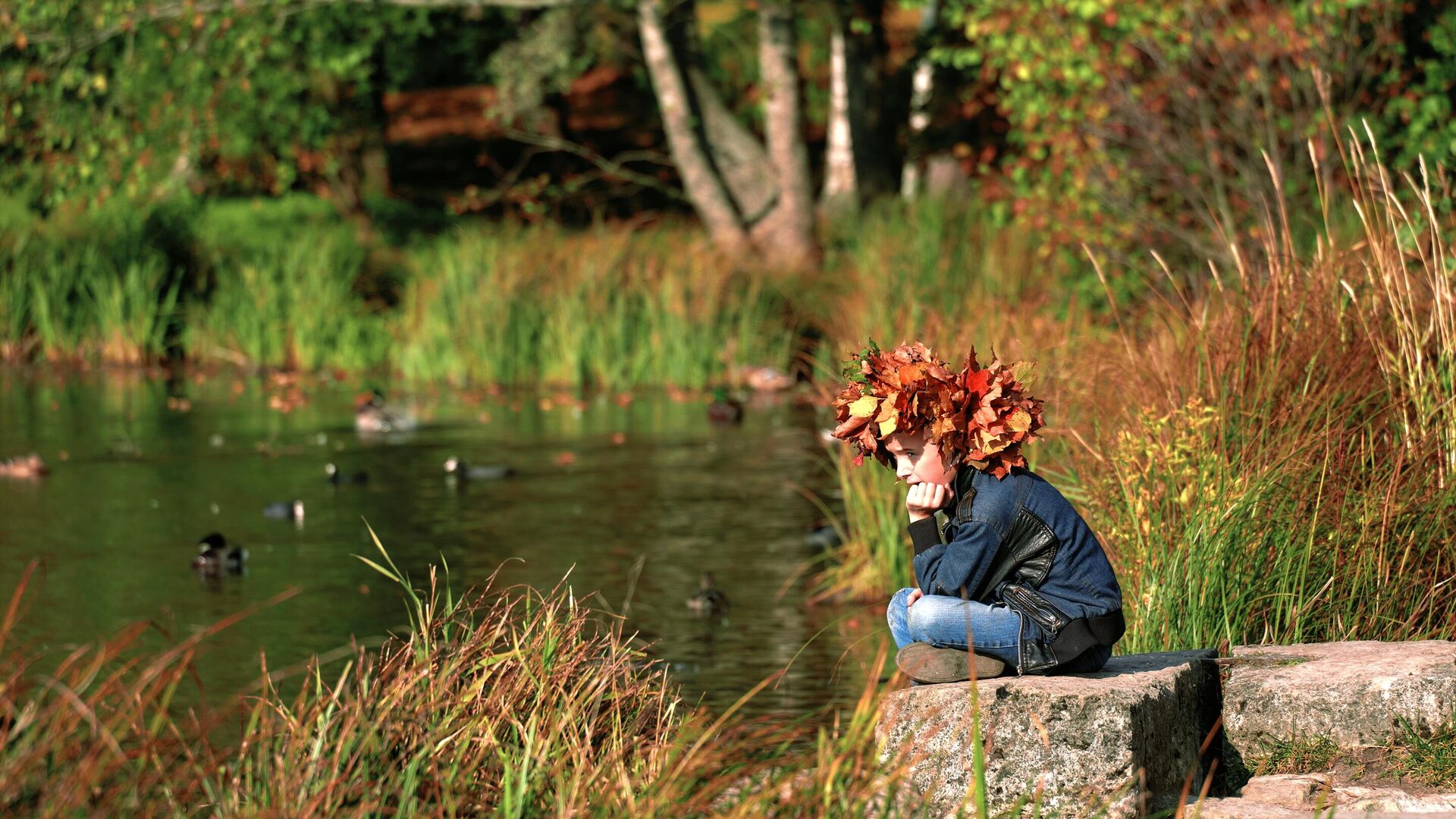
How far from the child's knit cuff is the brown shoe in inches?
12.7

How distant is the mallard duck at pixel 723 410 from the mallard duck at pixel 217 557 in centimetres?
771

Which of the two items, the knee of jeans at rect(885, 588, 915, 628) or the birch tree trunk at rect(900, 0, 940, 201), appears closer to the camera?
the knee of jeans at rect(885, 588, 915, 628)

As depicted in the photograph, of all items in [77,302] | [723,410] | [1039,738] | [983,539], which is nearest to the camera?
[1039,738]

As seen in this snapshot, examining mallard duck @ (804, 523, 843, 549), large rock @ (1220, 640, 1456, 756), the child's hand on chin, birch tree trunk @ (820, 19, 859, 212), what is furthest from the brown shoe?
birch tree trunk @ (820, 19, 859, 212)

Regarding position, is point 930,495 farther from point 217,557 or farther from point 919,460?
point 217,557

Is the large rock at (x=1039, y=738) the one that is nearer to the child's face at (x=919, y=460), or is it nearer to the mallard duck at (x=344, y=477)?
the child's face at (x=919, y=460)

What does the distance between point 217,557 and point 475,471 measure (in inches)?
169

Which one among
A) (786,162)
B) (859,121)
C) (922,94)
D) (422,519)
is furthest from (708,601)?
(859,121)

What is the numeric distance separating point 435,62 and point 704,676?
2360cm

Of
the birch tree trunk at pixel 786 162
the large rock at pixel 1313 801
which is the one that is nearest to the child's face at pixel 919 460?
the large rock at pixel 1313 801

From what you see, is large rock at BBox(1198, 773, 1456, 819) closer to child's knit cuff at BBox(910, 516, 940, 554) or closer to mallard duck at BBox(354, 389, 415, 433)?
child's knit cuff at BBox(910, 516, 940, 554)

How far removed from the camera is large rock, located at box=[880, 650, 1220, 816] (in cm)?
584

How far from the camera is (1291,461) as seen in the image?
8.07 metres

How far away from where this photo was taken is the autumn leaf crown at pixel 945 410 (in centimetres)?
616
